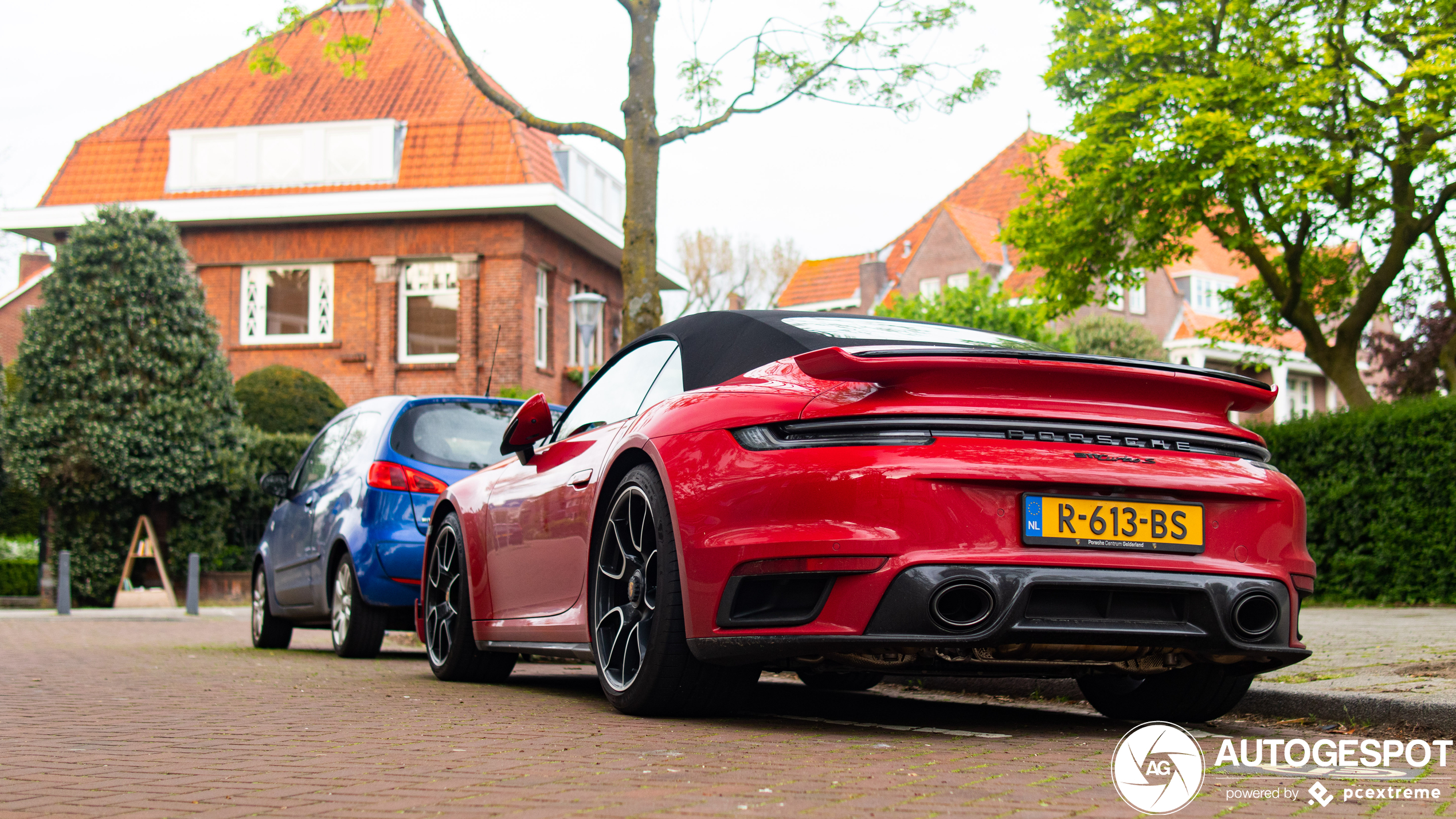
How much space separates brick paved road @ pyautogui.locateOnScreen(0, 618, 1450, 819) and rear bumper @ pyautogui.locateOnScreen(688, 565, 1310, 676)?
0.27m

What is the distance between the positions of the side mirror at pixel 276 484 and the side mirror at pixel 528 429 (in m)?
4.32

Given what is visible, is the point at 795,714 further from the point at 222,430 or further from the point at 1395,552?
the point at 222,430

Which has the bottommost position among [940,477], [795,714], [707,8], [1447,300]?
[795,714]

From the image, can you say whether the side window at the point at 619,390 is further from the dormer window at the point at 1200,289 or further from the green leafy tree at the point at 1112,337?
the dormer window at the point at 1200,289

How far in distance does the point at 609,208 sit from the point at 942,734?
30.1 m

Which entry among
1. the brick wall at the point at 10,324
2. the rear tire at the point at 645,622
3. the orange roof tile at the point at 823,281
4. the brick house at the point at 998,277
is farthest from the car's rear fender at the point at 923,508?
the orange roof tile at the point at 823,281

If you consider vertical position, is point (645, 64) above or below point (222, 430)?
above

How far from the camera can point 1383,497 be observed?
45.1 ft

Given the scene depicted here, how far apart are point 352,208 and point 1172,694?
83.3 ft

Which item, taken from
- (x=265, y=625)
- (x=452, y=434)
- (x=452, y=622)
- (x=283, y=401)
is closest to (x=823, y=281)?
(x=283, y=401)

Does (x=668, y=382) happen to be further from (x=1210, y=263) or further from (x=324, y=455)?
(x=1210, y=263)

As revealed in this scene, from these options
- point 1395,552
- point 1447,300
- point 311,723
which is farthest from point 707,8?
point 1447,300

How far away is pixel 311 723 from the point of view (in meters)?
4.94

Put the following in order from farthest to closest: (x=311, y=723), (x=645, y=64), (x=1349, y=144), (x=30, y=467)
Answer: (x=30, y=467), (x=1349, y=144), (x=645, y=64), (x=311, y=723)
